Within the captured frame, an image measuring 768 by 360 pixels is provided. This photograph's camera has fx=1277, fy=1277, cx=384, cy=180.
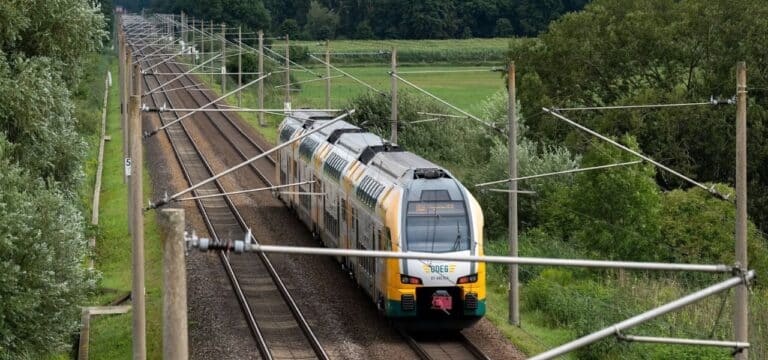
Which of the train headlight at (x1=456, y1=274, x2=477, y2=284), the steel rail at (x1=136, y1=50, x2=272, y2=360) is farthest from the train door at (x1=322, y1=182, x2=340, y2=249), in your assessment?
the train headlight at (x1=456, y1=274, x2=477, y2=284)

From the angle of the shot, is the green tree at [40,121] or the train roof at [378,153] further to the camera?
the green tree at [40,121]

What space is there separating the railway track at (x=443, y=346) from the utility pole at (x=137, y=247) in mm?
6159

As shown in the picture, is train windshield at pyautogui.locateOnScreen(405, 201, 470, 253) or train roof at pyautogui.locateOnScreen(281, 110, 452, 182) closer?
train windshield at pyautogui.locateOnScreen(405, 201, 470, 253)

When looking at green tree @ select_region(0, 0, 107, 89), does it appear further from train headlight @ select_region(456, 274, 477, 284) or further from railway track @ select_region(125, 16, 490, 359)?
train headlight @ select_region(456, 274, 477, 284)

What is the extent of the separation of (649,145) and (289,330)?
30280 mm

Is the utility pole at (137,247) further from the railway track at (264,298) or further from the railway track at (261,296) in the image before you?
the railway track at (264,298)

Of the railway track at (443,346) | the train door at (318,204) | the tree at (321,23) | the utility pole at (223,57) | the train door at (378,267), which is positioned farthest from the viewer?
the tree at (321,23)

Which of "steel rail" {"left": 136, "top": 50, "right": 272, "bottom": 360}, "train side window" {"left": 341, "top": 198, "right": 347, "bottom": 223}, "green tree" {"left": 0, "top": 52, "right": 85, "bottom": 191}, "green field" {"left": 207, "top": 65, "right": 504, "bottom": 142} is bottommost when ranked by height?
"steel rail" {"left": 136, "top": 50, "right": 272, "bottom": 360}

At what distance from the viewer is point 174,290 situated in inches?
440

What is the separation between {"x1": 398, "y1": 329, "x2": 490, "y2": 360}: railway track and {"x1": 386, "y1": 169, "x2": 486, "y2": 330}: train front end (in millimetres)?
419

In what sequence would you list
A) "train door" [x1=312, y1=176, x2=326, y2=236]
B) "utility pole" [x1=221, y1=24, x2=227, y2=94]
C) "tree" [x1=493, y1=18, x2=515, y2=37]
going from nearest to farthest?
"train door" [x1=312, y1=176, x2=326, y2=236], "utility pole" [x1=221, y1=24, x2=227, y2=94], "tree" [x1=493, y1=18, x2=515, y2=37]

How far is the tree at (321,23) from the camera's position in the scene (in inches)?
5999

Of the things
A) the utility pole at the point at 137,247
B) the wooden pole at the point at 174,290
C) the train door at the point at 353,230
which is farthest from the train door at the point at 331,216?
the wooden pole at the point at 174,290

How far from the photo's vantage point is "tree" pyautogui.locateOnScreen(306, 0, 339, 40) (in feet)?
500
